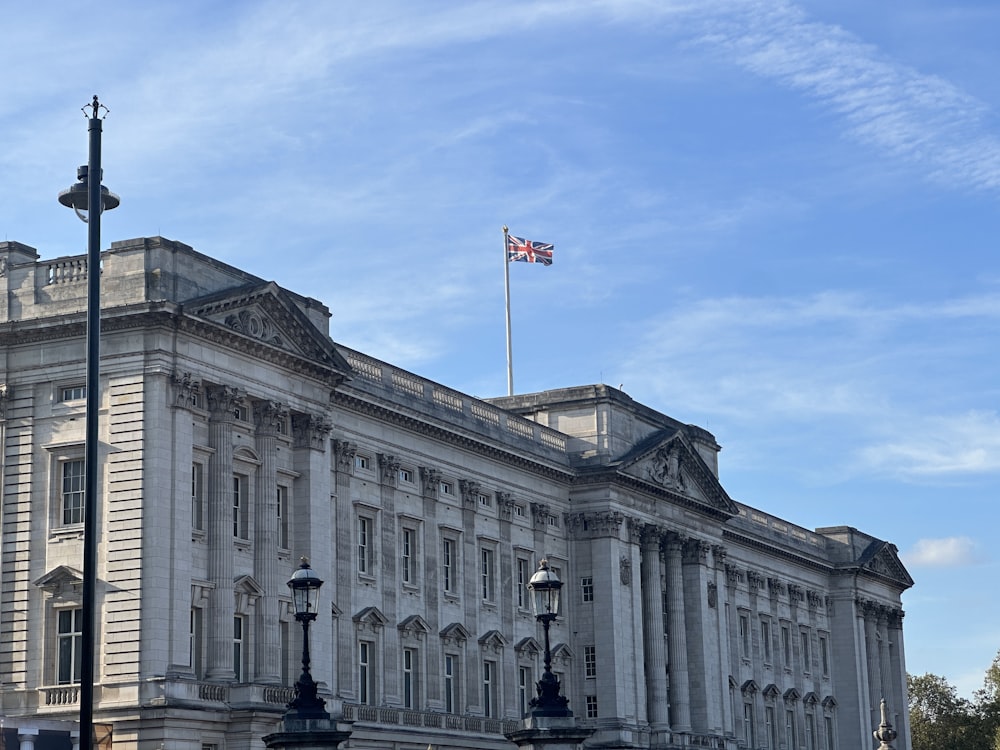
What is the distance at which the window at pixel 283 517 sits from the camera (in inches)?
2559

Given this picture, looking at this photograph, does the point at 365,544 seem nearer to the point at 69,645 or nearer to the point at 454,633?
the point at 454,633

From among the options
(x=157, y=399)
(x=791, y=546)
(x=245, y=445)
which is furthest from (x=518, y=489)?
(x=791, y=546)

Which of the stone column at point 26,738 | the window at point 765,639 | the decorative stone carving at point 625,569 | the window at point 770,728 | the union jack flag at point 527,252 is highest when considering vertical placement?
the union jack flag at point 527,252

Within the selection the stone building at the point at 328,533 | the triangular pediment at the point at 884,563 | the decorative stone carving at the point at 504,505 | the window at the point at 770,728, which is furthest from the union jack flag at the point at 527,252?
the triangular pediment at the point at 884,563

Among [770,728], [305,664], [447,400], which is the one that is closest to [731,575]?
[770,728]

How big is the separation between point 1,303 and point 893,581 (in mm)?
88201

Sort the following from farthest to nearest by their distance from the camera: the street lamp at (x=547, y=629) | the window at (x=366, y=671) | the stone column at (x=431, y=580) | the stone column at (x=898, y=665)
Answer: the stone column at (x=898, y=665)
the stone column at (x=431, y=580)
the window at (x=366, y=671)
the street lamp at (x=547, y=629)

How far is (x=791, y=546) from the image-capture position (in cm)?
11969

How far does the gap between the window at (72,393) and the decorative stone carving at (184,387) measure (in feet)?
10.5

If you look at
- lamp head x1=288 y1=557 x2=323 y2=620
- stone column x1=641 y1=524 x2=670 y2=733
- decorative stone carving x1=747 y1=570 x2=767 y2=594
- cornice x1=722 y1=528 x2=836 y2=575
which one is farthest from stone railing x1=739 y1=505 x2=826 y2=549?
lamp head x1=288 y1=557 x2=323 y2=620

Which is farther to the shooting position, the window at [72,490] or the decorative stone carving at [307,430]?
the decorative stone carving at [307,430]

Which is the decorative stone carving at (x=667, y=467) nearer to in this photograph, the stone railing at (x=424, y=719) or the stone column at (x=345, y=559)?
the stone railing at (x=424, y=719)

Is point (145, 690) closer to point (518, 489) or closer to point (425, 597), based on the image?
point (425, 597)

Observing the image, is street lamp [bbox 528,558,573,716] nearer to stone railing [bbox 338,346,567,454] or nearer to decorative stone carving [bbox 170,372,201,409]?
decorative stone carving [bbox 170,372,201,409]
